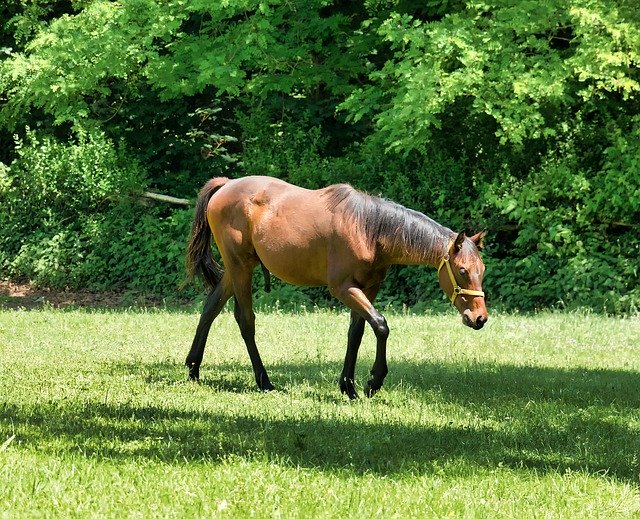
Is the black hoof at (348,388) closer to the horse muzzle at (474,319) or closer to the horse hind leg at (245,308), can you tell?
the horse hind leg at (245,308)

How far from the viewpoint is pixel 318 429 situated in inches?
301

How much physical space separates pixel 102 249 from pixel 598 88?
1006 cm

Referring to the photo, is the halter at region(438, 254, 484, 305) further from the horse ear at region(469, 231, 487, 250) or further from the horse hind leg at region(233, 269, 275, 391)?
the horse hind leg at region(233, 269, 275, 391)

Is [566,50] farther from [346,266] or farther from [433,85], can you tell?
[346,266]

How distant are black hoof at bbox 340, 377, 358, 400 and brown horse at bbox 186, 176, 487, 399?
0.01 metres

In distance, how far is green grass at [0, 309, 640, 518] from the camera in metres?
5.58

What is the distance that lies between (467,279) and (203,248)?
10.1ft

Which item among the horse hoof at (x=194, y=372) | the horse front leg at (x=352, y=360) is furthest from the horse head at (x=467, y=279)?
the horse hoof at (x=194, y=372)

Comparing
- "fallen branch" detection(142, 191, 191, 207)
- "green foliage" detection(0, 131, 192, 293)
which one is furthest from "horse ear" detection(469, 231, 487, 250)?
"fallen branch" detection(142, 191, 191, 207)

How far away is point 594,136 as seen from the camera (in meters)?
18.1

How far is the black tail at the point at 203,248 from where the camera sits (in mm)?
11106

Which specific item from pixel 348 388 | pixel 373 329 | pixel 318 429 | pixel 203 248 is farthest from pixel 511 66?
pixel 318 429

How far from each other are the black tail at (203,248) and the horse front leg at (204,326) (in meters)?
0.24

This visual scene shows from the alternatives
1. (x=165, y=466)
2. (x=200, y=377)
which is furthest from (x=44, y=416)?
(x=200, y=377)
